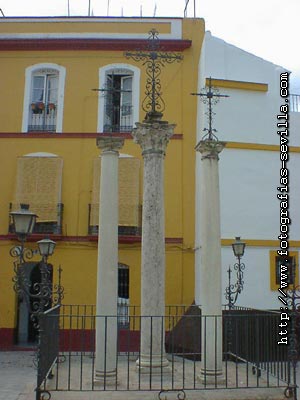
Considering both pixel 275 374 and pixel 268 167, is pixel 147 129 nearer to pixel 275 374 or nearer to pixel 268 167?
pixel 275 374

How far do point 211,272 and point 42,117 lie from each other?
9.73 m

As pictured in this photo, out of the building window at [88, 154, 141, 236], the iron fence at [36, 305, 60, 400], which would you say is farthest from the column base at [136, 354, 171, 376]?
the building window at [88, 154, 141, 236]

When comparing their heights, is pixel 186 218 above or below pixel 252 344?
above

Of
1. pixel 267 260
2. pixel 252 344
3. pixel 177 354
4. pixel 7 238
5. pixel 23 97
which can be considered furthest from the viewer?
pixel 23 97

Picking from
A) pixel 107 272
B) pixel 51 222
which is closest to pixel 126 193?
pixel 51 222

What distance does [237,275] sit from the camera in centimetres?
1323

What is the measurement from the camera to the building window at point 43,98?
54.3 ft

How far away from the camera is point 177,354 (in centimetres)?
1301

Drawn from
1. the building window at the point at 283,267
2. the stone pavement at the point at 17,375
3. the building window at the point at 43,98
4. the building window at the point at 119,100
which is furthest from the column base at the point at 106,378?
the building window at the point at 43,98

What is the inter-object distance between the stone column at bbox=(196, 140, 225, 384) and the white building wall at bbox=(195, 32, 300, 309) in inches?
181

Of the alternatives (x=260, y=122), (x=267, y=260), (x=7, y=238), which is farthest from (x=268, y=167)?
(x=7, y=238)

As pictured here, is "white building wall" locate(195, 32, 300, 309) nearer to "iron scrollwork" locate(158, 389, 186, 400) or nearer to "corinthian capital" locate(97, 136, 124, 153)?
"corinthian capital" locate(97, 136, 124, 153)

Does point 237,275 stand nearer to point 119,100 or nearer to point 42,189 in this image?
point 42,189

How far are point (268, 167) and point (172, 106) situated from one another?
12.6ft
